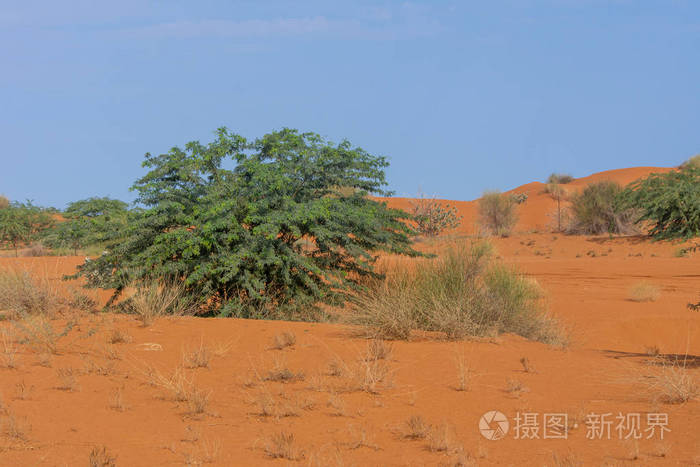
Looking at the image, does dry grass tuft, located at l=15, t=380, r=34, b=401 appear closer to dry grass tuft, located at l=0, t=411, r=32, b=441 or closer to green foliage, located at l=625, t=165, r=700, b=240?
dry grass tuft, located at l=0, t=411, r=32, b=441

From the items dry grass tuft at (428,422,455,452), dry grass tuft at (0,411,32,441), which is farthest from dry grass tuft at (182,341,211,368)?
dry grass tuft at (428,422,455,452)

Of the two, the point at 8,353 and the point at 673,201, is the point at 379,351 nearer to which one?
the point at 8,353

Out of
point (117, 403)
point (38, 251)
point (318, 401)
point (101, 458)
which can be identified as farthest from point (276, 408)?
point (38, 251)

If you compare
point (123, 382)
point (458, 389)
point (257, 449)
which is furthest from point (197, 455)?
point (458, 389)

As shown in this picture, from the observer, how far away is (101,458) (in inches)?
179

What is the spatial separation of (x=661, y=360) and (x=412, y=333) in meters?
3.46

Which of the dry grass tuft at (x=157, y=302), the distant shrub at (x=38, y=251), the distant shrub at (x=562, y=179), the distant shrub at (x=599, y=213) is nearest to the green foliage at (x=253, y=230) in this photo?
the dry grass tuft at (x=157, y=302)

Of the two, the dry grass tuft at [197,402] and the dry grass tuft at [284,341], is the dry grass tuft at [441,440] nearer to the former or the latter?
the dry grass tuft at [197,402]

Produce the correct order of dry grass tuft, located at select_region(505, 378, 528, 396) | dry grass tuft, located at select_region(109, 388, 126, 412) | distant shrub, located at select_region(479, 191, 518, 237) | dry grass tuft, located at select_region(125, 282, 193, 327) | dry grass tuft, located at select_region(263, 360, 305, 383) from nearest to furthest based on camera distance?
dry grass tuft, located at select_region(109, 388, 126, 412) → dry grass tuft, located at select_region(505, 378, 528, 396) → dry grass tuft, located at select_region(263, 360, 305, 383) → dry grass tuft, located at select_region(125, 282, 193, 327) → distant shrub, located at select_region(479, 191, 518, 237)

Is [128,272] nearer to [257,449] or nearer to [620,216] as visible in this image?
[257,449]

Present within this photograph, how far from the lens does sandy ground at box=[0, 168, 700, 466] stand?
4.86 m

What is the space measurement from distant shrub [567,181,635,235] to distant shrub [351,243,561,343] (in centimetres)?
2853

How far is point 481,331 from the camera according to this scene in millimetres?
9492

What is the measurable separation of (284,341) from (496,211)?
42.7m
